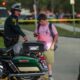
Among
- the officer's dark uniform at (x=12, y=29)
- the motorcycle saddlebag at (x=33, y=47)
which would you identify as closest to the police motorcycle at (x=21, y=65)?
the motorcycle saddlebag at (x=33, y=47)

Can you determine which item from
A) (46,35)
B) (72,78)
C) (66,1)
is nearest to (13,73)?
(46,35)

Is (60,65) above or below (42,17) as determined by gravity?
below

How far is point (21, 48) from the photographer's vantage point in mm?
9500

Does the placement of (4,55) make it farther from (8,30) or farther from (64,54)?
(64,54)

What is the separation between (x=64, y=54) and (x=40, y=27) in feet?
23.3

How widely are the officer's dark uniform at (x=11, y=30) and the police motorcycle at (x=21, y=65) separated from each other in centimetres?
192

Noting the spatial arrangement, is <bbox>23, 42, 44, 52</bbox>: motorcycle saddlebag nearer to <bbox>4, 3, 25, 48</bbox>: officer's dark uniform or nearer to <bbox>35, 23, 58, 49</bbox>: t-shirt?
<bbox>35, 23, 58, 49</bbox>: t-shirt

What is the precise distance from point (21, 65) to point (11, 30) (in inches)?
89.3

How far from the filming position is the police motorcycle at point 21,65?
908cm

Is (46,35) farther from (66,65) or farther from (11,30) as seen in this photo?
(66,65)

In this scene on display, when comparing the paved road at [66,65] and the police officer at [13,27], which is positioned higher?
the police officer at [13,27]

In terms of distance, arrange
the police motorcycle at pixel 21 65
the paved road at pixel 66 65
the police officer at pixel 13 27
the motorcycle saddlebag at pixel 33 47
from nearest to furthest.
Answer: the police motorcycle at pixel 21 65
the motorcycle saddlebag at pixel 33 47
the police officer at pixel 13 27
the paved road at pixel 66 65

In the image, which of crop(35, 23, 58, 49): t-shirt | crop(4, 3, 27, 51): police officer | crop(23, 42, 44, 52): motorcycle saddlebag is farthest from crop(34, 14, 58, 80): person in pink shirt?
crop(23, 42, 44, 52): motorcycle saddlebag

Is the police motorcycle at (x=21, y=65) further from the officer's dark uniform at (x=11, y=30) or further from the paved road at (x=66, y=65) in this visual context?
the paved road at (x=66, y=65)
